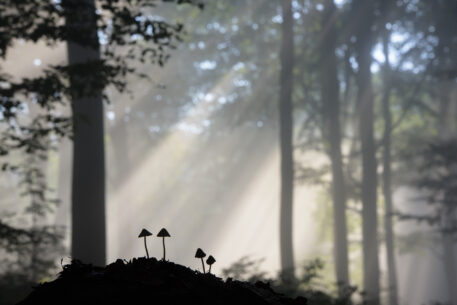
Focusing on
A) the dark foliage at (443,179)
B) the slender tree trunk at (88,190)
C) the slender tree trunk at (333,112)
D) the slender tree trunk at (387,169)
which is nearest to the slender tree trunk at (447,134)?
the slender tree trunk at (387,169)

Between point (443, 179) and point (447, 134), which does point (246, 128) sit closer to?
point (447, 134)

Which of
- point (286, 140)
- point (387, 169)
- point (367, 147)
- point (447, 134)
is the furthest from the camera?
point (447, 134)

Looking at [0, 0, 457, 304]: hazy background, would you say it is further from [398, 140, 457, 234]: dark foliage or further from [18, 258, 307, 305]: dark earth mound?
[18, 258, 307, 305]: dark earth mound

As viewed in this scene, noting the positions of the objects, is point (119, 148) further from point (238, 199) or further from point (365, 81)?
point (365, 81)

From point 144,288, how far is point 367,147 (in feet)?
60.1

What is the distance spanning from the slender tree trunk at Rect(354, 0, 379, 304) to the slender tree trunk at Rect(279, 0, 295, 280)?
14.6ft

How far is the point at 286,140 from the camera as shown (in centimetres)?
1678

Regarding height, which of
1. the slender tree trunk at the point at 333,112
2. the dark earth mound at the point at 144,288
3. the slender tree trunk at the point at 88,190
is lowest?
the dark earth mound at the point at 144,288

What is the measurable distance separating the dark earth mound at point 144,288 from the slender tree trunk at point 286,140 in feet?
41.7

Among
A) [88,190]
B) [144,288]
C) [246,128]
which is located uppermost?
[246,128]

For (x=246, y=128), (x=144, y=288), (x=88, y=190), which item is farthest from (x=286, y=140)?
(x=246, y=128)

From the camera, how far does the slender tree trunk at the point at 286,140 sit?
52.7 feet

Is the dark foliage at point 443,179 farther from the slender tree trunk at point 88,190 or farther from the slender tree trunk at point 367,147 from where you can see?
the slender tree trunk at point 88,190

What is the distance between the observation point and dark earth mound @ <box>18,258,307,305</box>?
8.17ft
